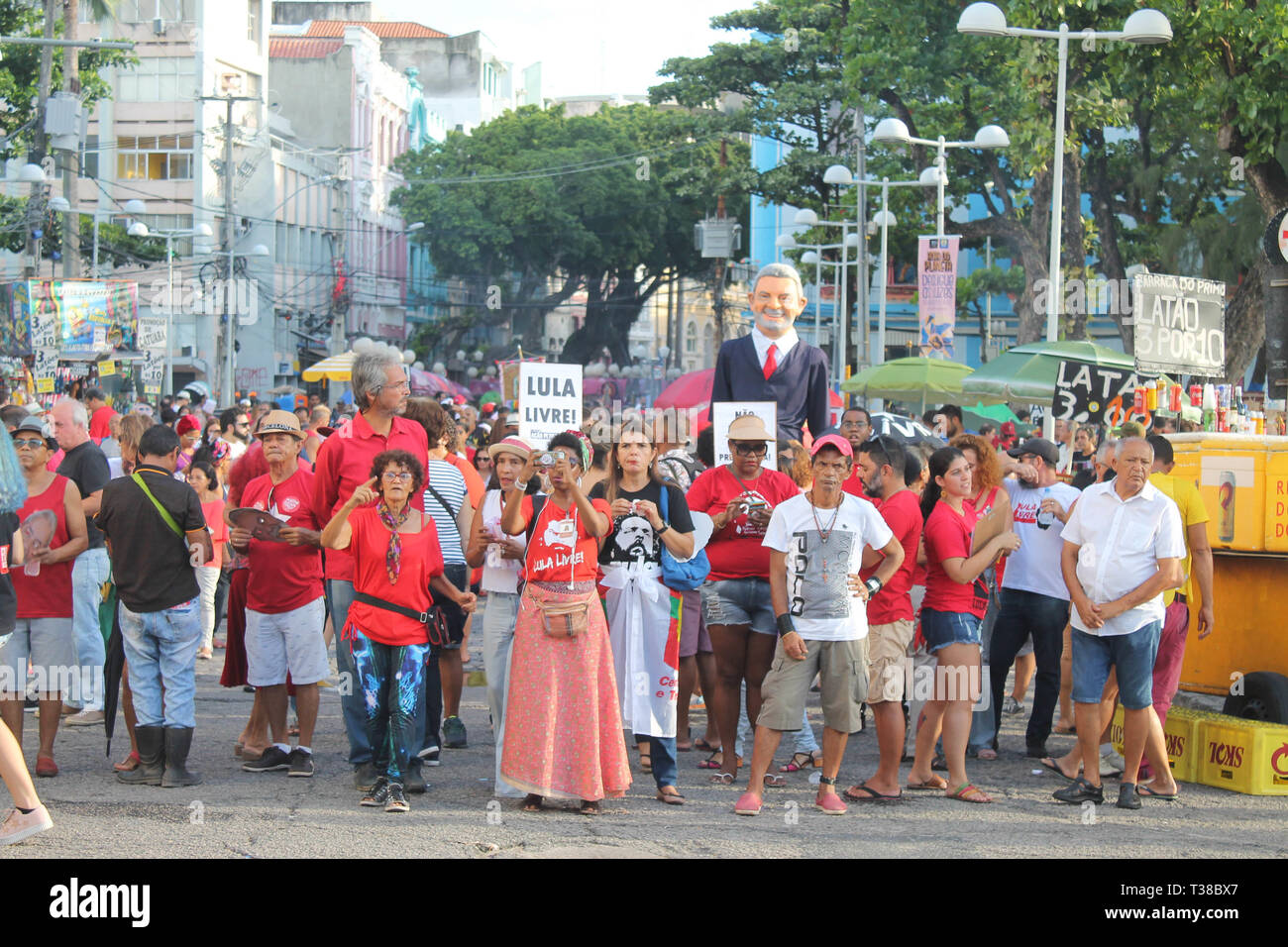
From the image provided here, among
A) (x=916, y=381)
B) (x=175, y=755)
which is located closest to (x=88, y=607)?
(x=175, y=755)

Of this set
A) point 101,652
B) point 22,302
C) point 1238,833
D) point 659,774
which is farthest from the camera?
point 22,302

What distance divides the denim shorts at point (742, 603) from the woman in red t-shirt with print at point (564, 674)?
86 centimetres

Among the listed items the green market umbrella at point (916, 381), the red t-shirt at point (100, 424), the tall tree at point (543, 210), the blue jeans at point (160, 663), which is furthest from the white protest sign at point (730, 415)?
the tall tree at point (543, 210)

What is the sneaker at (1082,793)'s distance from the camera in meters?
8.05

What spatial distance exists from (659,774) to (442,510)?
2048mm

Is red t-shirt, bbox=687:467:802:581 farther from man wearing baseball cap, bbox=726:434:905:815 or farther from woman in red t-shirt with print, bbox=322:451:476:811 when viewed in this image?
woman in red t-shirt with print, bbox=322:451:476:811

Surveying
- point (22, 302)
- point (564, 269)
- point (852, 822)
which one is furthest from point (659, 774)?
point (564, 269)

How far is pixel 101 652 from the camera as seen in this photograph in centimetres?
949

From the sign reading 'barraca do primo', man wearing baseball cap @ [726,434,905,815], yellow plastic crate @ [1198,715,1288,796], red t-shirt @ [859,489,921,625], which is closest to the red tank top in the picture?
man wearing baseball cap @ [726,434,905,815]

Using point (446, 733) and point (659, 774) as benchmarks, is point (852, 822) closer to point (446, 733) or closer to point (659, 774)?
point (659, 774)

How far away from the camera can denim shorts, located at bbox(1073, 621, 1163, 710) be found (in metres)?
7.87

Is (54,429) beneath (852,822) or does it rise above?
above

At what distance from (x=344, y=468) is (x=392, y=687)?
1164mm

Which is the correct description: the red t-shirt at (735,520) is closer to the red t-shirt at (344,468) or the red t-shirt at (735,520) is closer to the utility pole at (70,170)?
the red t-shirt at (344,468)
